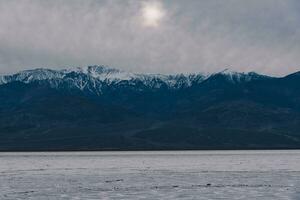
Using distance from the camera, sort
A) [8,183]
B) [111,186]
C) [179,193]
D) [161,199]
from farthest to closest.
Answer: [8,183]
[111,186]
[179,193]
[161,199]

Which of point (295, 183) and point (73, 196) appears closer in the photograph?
point (73, 196)

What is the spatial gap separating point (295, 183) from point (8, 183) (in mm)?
37290

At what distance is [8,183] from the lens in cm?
8831

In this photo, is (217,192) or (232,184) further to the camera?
(232,184)

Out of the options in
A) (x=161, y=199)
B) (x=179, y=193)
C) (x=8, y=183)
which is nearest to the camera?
(x=161, y=199)

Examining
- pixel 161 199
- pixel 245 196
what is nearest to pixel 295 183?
pixel 245 196

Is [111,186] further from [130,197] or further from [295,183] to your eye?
[295,183]

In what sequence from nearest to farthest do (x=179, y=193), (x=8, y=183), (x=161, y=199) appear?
(x=161, y=199) < (x=179, y=193) < (x=8, y=183)

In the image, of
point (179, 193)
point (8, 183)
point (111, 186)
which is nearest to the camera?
point (179, 193)

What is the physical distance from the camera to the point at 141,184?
275 feet

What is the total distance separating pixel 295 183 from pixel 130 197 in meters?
27.8

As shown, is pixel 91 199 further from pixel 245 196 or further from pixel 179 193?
pixel 245 196

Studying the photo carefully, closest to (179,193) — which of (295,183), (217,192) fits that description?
(217,192)

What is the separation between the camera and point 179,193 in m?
69.8
